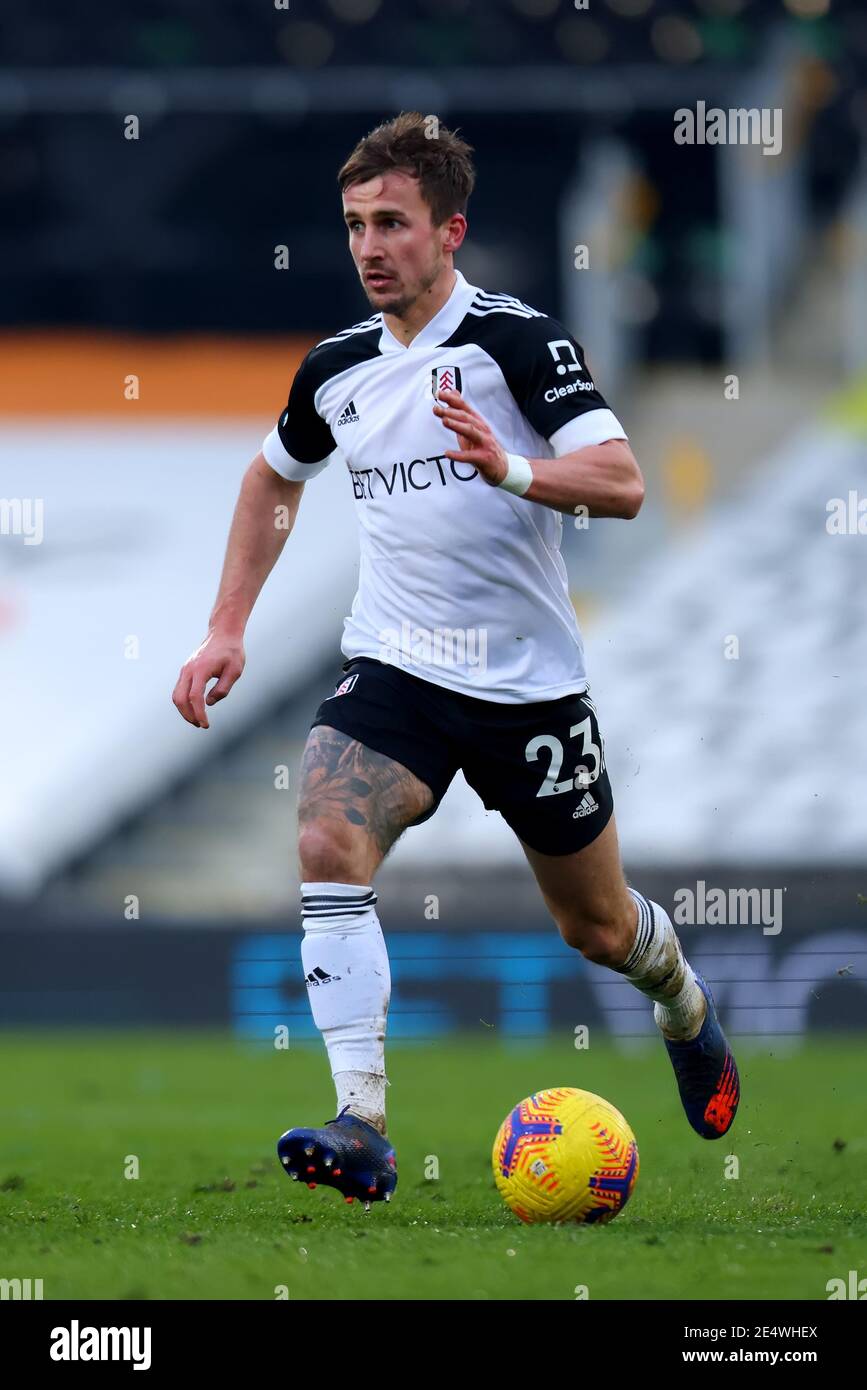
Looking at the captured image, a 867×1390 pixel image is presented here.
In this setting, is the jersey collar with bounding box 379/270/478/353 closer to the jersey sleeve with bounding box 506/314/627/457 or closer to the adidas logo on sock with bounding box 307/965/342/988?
the jersey sleeve with bounding box 506/314/627/457

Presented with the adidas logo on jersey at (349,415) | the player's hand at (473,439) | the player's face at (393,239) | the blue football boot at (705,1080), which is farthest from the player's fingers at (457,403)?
the blue football boot at (705,1080)

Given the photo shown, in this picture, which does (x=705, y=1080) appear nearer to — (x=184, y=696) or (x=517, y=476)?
(x=184, y=696)

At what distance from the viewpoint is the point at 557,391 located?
578cm

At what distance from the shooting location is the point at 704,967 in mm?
13625

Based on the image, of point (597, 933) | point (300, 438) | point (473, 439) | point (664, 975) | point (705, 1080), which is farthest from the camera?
point (705, 1080)

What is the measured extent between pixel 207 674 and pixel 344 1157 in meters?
1.54

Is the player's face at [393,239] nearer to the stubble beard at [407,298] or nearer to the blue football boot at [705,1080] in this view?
the stubble beard at [407,298]

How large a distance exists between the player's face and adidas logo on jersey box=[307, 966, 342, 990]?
1.80 meters

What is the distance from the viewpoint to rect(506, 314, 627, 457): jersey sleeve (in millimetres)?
5723

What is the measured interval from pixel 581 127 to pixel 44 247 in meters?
5.71

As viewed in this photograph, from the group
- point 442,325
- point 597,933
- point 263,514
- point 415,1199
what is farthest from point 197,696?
point 415,1199

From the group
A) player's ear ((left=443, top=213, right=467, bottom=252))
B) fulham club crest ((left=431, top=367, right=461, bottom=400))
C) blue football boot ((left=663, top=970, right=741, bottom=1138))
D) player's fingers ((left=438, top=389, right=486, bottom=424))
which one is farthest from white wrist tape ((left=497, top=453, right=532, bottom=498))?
blue football boot ((left=663, top=970, right=741, bottom=1138))
